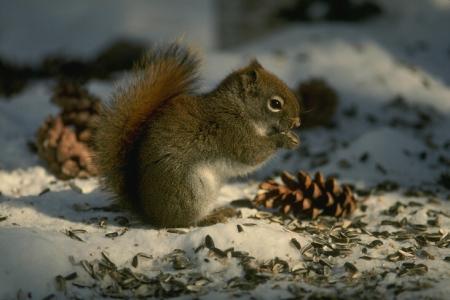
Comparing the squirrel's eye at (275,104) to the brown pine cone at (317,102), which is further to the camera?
the brown pine cone at (317,102)

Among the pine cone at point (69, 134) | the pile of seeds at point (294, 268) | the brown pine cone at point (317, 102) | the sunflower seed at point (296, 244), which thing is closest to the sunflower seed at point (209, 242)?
the pile of seeds at point (294, 268)

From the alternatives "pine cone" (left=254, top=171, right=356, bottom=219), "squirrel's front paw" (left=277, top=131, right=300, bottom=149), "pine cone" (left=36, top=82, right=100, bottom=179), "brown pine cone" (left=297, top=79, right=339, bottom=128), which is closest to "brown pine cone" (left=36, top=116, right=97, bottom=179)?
"pine cone" (left=36, top=82, right=100, bottom=179)

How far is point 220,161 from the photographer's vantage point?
8.62ft

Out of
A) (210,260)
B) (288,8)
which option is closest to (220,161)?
(210,260)

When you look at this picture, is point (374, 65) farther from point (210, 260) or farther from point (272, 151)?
point (210, 260)

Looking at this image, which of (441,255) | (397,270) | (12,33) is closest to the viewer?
(397,270)

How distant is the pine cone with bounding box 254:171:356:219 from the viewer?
295 cm

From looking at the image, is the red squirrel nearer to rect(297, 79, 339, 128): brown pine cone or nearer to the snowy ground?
the snowy ground

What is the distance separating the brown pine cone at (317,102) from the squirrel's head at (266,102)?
55.6 inches

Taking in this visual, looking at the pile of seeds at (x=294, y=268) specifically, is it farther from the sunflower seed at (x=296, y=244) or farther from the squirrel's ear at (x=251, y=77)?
the squirrel's ear at (x=251, y=77)

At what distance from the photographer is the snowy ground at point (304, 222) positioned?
2.18 meters

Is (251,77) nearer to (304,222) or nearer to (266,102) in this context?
(266,102)

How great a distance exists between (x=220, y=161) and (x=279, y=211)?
536 mm

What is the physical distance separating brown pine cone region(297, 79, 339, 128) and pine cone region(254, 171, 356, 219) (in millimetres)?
1204
